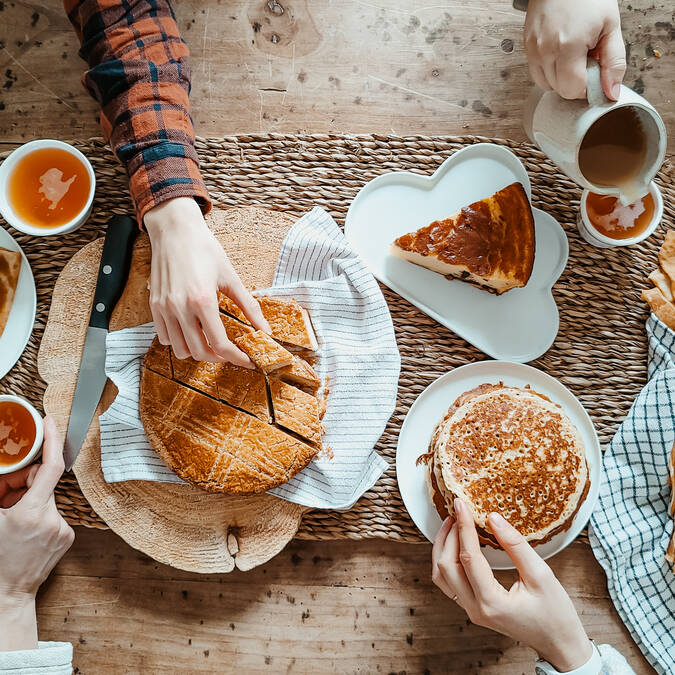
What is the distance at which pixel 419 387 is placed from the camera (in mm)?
2412

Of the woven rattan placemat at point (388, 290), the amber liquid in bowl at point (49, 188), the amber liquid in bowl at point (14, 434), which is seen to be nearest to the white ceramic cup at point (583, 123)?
the woven rattan placemat at point (388, 290)

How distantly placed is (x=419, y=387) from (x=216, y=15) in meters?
1.66

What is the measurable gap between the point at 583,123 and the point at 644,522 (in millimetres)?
1430

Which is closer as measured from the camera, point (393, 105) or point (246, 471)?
point (246, 471)

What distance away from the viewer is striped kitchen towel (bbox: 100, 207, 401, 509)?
7.25ft

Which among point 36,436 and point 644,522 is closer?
point 36,436

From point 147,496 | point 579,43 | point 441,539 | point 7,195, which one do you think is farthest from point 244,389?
point 579,43

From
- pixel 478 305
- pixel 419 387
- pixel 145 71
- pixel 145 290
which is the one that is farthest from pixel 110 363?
pixel 478 305

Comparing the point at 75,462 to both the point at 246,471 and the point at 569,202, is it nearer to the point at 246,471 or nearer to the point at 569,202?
the point at 246,471

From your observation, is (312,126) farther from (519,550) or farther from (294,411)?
(519,550)

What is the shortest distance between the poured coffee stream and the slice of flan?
32 cm

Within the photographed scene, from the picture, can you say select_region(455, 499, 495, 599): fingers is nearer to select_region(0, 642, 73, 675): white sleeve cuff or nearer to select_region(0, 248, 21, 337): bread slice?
select_region(0, 642, 73, 675): white sleeve cuff

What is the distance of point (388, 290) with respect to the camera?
244 cm

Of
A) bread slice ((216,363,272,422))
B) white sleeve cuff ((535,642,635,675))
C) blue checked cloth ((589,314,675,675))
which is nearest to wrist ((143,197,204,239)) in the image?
bread slice ((216,363,272,422))
